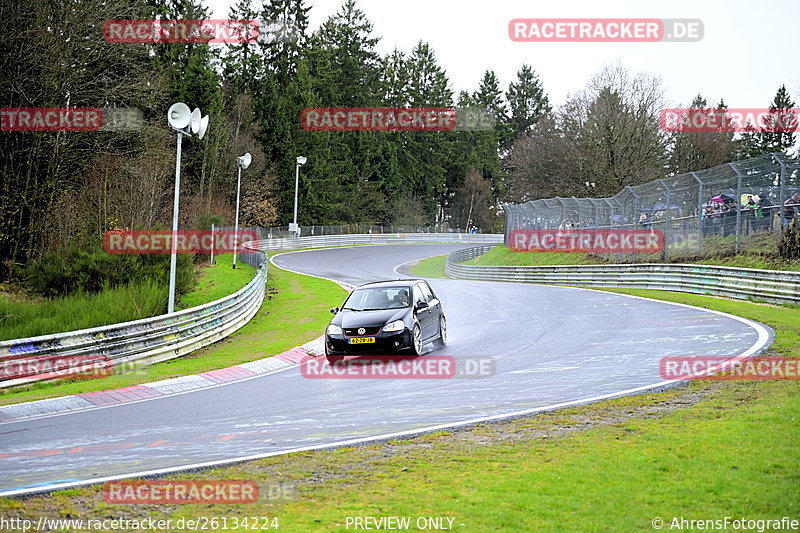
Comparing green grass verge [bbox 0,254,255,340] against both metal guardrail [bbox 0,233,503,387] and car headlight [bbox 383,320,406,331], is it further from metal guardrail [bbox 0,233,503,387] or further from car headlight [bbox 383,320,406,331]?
car headlight [bbox 383,320,406,331]

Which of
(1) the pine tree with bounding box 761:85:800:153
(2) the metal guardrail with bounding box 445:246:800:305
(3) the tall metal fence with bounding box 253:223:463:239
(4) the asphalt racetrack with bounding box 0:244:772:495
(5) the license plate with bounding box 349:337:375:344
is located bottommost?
(4) the asphalt racetrack with bounding box 0:244:772:495

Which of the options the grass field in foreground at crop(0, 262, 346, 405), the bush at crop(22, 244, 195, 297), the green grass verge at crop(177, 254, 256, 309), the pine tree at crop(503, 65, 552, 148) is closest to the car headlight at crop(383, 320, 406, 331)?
the grass field in foreground at crop(0, 262, 346, 405)

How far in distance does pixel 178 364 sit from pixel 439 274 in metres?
34.5

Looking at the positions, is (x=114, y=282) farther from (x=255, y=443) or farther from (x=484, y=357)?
(x=255, y=443)

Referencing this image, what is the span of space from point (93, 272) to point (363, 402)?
1737 cm

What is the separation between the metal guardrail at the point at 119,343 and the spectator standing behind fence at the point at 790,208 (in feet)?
54.2

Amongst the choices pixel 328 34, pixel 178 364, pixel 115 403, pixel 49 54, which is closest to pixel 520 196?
pixel 328 34

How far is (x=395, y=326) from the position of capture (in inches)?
568

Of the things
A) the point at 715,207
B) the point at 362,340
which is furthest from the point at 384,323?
the point at 715,207

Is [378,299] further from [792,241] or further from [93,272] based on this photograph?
[792,241]

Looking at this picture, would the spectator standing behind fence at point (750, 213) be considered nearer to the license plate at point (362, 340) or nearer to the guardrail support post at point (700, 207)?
the guardrail support post at point (700, 207)

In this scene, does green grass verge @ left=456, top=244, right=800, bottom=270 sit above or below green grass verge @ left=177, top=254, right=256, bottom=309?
above

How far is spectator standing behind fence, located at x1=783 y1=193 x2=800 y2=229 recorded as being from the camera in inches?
861

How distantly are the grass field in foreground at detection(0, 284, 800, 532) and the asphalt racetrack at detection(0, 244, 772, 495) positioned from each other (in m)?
0.68
